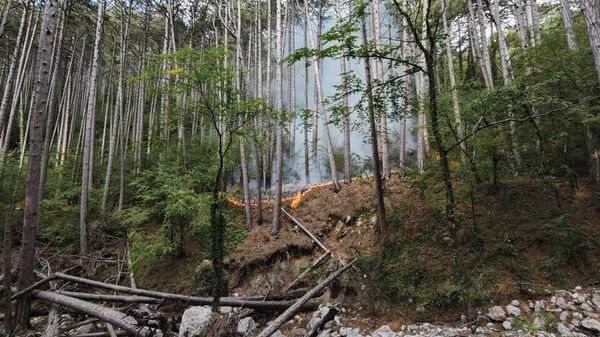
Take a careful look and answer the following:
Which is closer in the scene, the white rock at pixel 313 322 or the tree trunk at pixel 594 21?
the tree trunk at pixel 594 21

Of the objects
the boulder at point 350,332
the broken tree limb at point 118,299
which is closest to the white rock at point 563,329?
the boulder at point 350,332

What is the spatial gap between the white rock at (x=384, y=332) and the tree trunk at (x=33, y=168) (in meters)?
5.16

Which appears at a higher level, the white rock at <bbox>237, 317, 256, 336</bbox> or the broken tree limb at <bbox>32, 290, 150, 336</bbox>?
the broken tree limb at <bbox>32, 290, 150, 336</bbox>

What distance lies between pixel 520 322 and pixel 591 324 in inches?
31.0

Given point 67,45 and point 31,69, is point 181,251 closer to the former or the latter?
point 67,45

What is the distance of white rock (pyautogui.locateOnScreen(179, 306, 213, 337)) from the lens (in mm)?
4445

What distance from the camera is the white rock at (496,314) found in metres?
4.48

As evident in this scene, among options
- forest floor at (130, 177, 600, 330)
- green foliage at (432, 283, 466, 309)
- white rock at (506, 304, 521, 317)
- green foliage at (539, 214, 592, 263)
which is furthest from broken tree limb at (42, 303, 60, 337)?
green foliage at (539, 214, 592, 263)

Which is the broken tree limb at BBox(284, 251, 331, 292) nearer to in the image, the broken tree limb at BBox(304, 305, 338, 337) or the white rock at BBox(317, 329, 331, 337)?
the broken tree limb at BBox(304, 305, 338, 337)

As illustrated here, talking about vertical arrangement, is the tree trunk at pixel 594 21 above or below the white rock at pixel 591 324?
above

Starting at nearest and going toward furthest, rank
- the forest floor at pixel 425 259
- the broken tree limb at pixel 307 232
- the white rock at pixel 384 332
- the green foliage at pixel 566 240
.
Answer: the white rock at pixel 384 332
the forest floor at pixel 425 259
the green foliage at pixel 566 240
the broken tree limb at pixel 307 232

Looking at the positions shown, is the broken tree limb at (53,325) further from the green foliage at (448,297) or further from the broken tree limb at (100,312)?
the green foliage at (448,297)

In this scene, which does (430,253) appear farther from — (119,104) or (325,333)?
(119,104)

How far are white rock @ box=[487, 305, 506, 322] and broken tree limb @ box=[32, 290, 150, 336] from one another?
4714mm
